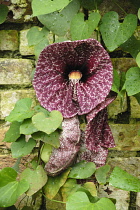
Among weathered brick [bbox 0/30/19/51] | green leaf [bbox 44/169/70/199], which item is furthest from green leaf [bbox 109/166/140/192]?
weathered brick [bbox 0/30/19/51]

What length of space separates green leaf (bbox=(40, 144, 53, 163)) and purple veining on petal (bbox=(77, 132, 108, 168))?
11cm

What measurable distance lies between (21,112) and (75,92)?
184 millimetres

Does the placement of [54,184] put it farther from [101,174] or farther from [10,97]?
[10,97]

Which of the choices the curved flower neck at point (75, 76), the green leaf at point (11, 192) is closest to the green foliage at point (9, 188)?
the green leaf at point (11, 192)

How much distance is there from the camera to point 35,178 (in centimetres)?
92

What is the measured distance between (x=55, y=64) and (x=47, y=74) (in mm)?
40

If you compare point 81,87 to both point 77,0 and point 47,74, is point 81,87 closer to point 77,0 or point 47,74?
point 47,74

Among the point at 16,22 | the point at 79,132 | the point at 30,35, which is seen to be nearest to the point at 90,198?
the point at 79,132

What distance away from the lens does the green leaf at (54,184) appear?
0.96 metres

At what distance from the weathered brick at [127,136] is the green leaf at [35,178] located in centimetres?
32

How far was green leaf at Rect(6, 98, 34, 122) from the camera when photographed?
2.94ft

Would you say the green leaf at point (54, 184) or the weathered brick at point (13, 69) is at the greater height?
the weathered brick at point (13, 69)

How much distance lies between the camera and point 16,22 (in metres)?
1.13

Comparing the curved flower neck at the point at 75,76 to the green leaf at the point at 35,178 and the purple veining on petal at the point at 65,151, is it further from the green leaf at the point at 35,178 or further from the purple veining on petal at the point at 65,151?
the green leaf at the point at 35,178
